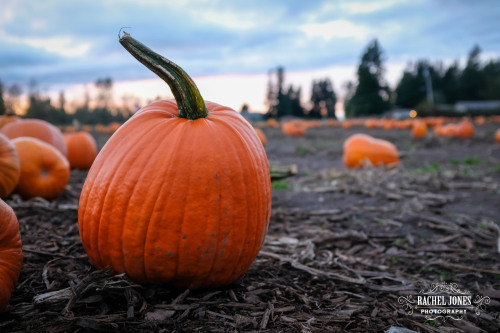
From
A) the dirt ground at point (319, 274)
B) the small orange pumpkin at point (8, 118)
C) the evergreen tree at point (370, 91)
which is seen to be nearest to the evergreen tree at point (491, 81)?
the evergreen tree at point (370, 91)

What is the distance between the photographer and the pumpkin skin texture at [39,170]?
3.82 metres

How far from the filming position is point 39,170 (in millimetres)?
3906

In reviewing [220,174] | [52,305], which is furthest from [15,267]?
[220,174]

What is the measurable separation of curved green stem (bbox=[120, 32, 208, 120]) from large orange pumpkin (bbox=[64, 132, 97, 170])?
551 centimetres

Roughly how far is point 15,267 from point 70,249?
33.3 inches

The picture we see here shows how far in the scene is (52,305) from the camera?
5.53ft

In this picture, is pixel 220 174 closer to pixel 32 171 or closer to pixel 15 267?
pixel 15 267

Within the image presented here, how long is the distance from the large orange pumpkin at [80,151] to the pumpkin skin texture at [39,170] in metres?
2.93

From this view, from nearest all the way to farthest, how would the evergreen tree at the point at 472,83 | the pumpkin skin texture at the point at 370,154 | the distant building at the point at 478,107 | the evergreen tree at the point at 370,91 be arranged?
the pumpkin skin texture at the point at 370,154 < the distant building at the point at 478,107 < the evergreen tree at the point at 370,91 < the evergreen tree at the point at 472,83

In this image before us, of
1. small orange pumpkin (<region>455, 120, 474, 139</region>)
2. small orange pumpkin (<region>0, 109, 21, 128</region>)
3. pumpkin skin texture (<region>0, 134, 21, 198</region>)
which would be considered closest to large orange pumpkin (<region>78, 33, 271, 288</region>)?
pumpkin skin texture (<region>0, 134, 21, 198</region>)

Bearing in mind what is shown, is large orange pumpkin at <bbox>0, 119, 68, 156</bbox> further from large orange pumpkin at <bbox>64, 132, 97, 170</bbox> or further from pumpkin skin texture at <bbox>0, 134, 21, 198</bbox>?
pumpkin skin texture at <bbox>0, 134, 21, 198</bbox>

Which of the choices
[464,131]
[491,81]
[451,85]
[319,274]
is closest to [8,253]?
[319,274]

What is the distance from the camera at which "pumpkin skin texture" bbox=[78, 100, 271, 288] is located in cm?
185

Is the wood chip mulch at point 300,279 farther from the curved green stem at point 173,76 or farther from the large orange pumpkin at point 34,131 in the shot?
the large orange pumpkin at point 34,131
